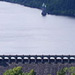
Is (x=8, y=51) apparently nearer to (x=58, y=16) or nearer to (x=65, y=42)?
(x=65, y=42)

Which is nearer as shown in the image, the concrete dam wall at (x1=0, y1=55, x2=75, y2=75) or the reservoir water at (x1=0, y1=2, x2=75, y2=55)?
the concrete dam wall at (x1=0, y1=55, x2=75, y2=75)

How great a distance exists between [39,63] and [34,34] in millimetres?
26649

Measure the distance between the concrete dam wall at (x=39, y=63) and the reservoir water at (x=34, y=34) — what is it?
8635 mm

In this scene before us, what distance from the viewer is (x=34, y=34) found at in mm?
70812

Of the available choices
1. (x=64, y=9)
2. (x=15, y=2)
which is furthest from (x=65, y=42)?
(x=15, y=2)

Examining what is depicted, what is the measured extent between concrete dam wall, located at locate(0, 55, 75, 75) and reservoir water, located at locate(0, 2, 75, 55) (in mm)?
8635

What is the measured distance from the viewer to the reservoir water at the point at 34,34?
186 ft

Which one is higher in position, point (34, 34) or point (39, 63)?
point (39, 63)

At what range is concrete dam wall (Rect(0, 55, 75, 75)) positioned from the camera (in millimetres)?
42875

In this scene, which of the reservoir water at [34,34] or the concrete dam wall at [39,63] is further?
the reservoir water at [34,34]

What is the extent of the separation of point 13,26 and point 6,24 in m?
4.56

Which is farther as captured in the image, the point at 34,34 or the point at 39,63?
the point at 34,34

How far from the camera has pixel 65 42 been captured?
2470 inches

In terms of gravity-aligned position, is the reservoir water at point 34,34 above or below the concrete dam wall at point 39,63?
below
